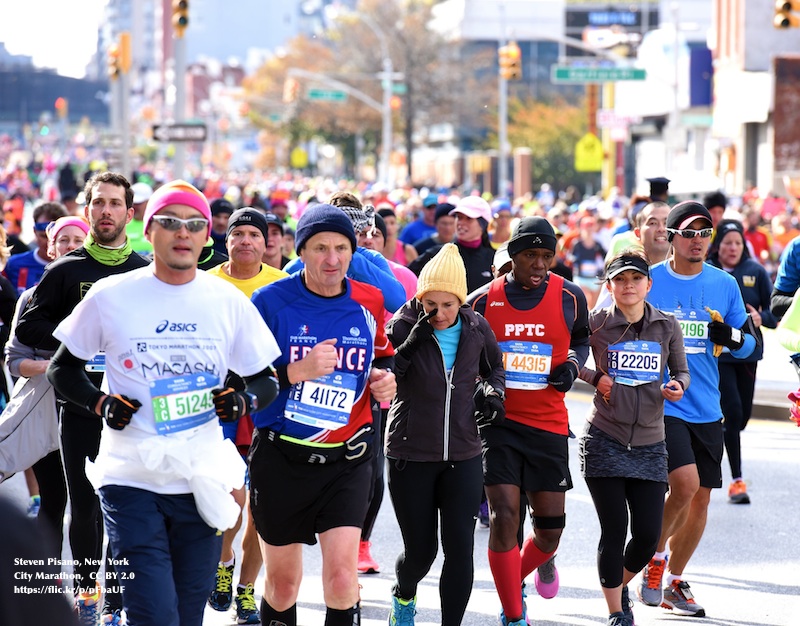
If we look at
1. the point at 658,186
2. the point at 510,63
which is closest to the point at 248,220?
the point at 658,186

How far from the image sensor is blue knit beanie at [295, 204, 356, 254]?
5.48m

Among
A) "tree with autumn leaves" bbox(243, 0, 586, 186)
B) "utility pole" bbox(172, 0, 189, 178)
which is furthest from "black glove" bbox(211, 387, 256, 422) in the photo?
"tree with autumn leaves" bbox(243, 0, 586, 186)

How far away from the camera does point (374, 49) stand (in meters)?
74.2

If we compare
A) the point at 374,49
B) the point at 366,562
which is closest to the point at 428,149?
the point at 374,49

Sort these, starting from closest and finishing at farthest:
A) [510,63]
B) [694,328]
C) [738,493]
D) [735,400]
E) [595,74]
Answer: [694,328], [735,400], [738,493], [595,74], [510,63]

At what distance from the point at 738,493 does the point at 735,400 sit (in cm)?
83

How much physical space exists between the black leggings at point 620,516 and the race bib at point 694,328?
40.3 inches

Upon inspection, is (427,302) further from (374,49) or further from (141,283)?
(374,49)

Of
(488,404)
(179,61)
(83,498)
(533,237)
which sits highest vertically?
(179,61)

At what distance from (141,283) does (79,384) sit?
0.41 m

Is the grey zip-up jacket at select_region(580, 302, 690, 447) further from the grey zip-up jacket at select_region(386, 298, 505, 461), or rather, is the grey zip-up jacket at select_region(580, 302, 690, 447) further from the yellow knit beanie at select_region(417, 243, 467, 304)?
Result: the yellow knit beanie at select_region(417, 243, 467, 304)

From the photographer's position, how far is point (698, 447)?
727cm

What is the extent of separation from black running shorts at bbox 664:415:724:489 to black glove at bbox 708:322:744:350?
41 cm

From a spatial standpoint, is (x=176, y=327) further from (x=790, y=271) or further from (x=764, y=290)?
(x=764, y=290)
